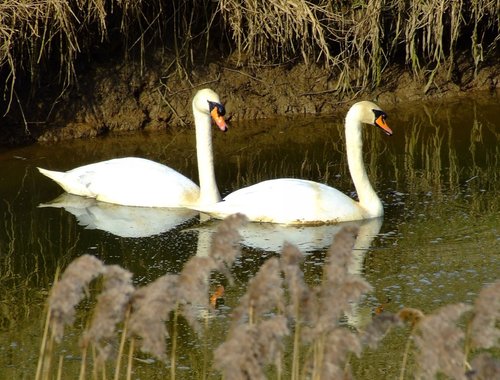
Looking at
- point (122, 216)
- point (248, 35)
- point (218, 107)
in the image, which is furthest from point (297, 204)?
point (248, 35)

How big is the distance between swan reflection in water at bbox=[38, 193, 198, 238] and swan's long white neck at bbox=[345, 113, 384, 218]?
1396 millimetres

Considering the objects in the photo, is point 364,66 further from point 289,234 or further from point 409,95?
point 289,234

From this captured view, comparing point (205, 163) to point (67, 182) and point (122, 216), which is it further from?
point (67, 182)

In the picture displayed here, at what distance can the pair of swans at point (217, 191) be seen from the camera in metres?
8.84

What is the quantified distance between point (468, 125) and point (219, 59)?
307 centimetres

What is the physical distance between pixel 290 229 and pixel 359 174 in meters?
0.87

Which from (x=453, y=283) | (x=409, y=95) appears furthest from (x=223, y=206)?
(x=409, y=95)

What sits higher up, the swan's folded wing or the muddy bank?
the muddy bank

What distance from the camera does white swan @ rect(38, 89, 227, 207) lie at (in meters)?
9.54

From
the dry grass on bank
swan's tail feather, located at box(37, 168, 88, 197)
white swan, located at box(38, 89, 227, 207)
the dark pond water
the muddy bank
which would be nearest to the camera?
the dry grass on bank

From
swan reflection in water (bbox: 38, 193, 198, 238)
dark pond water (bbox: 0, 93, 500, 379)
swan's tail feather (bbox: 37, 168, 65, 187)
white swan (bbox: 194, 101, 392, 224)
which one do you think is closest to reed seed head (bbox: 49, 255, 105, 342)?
dark pond water (bbox: 0, 93, 500, 379)

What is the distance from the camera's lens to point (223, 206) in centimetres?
914

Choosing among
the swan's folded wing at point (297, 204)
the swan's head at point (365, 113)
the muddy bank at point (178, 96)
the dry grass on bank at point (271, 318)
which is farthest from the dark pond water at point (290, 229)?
the dry grass on bank at point (271, 318)

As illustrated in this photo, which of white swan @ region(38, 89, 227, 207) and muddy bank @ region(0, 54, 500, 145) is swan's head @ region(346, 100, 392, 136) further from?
muddy bank @ region(0, 54, 500, 145)
